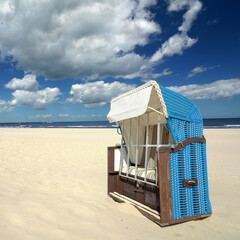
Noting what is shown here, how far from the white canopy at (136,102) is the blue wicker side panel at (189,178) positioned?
82 cm

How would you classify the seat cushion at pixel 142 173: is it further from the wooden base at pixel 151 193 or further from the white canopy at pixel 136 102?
the white canopy at pixel 136 102

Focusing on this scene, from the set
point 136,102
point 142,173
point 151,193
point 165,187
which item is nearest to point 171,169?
point 165,187

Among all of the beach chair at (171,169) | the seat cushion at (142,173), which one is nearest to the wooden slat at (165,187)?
the beach chair at (171,169)

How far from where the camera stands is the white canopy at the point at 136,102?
3396 mm

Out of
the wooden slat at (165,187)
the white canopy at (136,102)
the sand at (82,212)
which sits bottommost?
the sand at (82,212)

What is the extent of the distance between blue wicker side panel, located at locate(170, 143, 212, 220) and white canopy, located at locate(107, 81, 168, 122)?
0.82 m

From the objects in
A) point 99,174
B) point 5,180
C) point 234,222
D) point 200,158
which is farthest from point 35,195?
point 234,222

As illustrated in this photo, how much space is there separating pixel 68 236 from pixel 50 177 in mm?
3487

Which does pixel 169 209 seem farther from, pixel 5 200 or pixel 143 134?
pixel 5 200

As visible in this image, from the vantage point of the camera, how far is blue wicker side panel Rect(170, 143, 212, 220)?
10.3ft

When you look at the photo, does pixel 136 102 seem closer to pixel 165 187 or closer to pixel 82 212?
pixel 165 187

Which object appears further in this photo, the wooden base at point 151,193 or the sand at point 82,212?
the wooden base at point 151,193

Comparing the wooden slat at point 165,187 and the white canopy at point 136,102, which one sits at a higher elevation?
the white canopy at point 136,102

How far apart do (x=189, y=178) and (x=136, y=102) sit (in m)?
1.66
